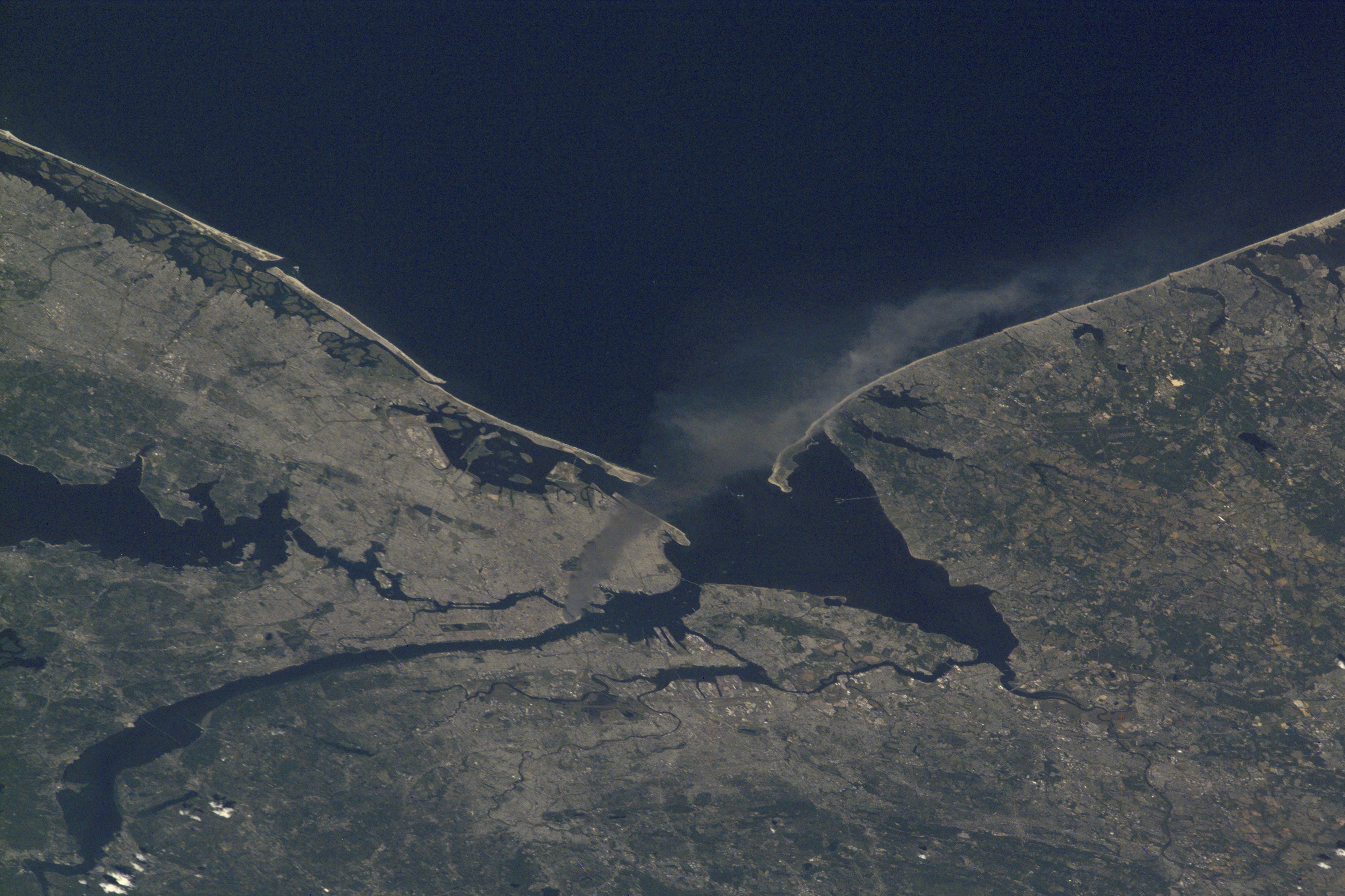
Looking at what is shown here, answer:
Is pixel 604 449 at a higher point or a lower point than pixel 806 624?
higher

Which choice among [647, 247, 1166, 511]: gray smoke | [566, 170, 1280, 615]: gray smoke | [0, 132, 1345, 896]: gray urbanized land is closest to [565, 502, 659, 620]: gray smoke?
[566, 170, 1280, 615]: gray smoke

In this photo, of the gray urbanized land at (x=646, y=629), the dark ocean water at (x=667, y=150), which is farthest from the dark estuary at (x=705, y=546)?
the dark ocean water at (x=667, y=150)

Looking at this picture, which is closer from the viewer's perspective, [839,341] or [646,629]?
[839,341]

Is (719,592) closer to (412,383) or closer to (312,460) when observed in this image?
(412,383)

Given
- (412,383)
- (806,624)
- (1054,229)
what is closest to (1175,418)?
(1054,229)

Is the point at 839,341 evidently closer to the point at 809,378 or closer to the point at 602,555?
the point at 809,378

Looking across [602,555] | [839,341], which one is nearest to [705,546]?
[602,555]

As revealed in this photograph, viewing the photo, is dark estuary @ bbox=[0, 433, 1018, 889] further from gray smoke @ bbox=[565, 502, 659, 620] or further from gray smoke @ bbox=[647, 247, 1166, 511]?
gray smoke @ bbox=[647, 247, 1166, 511]
